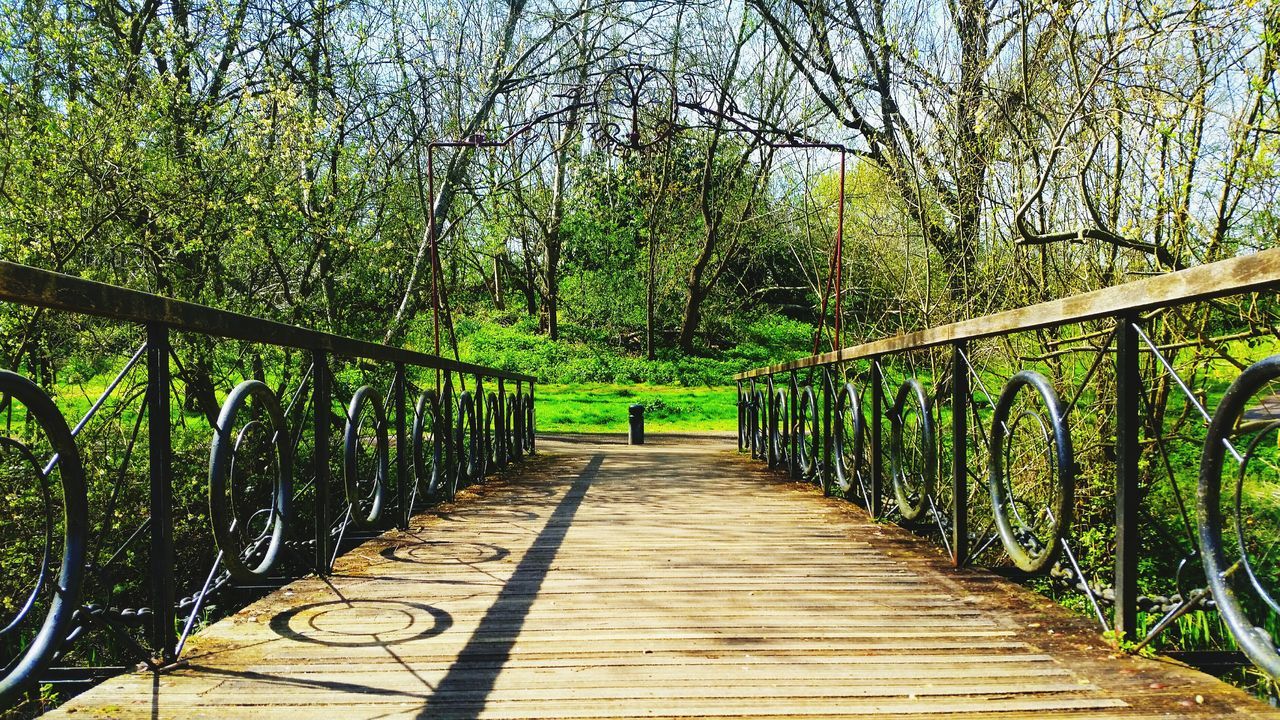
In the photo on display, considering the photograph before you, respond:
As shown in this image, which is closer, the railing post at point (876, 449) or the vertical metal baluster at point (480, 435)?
the railing post at point (876, 449)

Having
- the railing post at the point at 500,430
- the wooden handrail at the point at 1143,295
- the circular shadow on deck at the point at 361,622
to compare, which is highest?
the wooden handrail at the point at 1143,295

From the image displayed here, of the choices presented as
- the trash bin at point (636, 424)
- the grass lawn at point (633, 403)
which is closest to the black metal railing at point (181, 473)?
the trash bin at point (636, 424)

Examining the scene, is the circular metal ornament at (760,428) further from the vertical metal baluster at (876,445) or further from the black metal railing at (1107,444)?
the vertical metal baluster at (876,445)

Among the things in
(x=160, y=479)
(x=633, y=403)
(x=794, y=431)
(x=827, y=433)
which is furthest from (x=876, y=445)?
(x=633, y=403)

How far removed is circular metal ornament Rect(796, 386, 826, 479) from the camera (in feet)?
20.6

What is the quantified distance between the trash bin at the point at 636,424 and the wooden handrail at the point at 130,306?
9.93 meters

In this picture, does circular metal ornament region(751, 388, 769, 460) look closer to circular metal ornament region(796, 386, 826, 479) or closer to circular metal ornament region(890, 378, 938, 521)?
circular metal ornament region(796, 386, 826, 479)

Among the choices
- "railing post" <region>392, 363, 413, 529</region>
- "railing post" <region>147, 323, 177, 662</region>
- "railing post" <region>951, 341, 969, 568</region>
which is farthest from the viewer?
"railing post" <region>392, 363, 413, 529</region>

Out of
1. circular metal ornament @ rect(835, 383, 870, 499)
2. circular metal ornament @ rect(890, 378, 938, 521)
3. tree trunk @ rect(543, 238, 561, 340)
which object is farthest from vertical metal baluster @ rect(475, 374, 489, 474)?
tree trunk @ rect(543, 238, 561, 340)

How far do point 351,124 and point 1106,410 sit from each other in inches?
328

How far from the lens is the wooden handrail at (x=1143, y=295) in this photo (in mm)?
1690

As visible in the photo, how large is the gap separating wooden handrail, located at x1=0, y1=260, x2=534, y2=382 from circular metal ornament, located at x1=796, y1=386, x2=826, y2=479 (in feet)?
12.4

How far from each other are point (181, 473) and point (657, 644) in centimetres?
592

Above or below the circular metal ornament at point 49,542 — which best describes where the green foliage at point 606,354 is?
above
